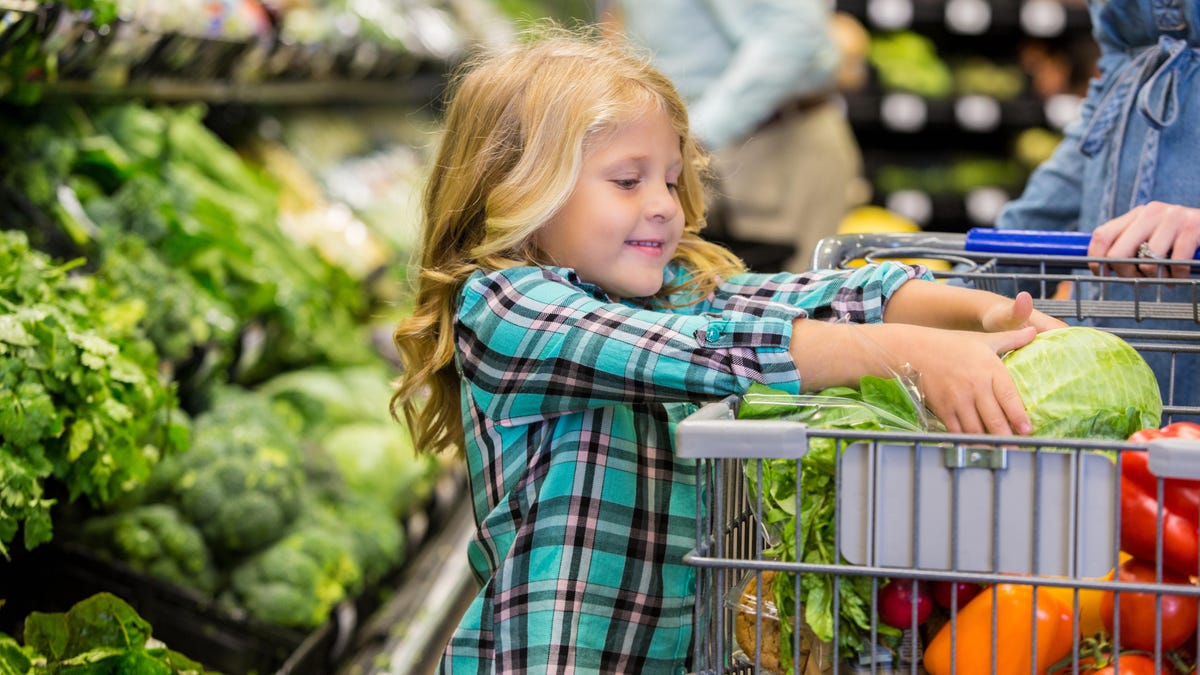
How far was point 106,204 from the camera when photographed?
Result: 292 centimetres

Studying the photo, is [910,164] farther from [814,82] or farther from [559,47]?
[559,47]

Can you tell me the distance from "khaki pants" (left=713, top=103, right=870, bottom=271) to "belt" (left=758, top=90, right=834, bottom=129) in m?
0.01

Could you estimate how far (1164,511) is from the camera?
1.19 meters

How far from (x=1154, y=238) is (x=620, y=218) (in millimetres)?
716

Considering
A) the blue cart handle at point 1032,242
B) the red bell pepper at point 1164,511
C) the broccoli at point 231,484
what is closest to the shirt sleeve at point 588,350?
the red bell pepper at point 1164,511

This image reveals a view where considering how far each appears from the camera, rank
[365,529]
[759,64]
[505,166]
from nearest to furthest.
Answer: [505,166] → [365,529] → [759,64]

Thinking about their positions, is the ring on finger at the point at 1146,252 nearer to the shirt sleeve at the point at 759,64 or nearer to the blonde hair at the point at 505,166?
the blonde hair at the point at 505,166

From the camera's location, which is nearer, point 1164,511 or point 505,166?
point 1164,511

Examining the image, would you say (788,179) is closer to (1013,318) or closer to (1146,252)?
(1146,252)

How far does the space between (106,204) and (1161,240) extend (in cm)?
222

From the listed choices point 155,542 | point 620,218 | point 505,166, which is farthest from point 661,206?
point 155,542

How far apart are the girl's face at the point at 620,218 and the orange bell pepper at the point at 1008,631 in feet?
2.06

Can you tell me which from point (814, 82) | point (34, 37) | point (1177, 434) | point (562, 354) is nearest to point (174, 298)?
point (34, 37)

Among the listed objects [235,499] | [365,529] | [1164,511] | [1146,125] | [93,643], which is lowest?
[365,529]
